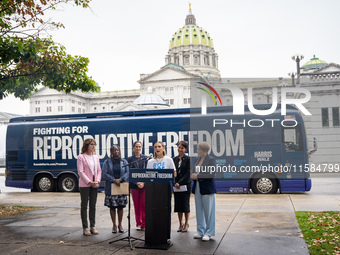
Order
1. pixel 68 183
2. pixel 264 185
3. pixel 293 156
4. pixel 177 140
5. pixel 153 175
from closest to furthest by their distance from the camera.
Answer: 1. pixel 153 175
2. pixel 293 156
3. pixel 264 185
4. pixel 177 140
5. pixel 68 183

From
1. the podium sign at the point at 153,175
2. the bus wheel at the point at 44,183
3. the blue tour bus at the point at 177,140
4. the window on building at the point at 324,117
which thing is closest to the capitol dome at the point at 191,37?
the blue tour bus at the point at 177,140

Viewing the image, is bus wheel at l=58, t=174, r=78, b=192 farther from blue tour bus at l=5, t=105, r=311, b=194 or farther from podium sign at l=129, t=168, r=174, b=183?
podium sign at l=129, t=168, r=174, b=183

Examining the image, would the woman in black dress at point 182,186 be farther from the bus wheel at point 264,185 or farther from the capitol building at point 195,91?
the bus wheel at point 264,185

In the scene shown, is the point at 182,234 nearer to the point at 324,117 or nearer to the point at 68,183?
the point at 324,117

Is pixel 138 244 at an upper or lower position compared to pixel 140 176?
lower

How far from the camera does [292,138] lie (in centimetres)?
1551

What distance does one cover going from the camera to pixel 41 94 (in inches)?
4651

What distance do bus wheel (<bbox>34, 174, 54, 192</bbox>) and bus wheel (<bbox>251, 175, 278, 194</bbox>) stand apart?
9.19m

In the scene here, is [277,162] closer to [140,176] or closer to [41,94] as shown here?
[140,176]

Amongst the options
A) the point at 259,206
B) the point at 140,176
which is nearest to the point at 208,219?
the point at 140,176

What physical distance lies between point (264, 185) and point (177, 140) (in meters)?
4.02

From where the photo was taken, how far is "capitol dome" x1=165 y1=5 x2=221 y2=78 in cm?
14412

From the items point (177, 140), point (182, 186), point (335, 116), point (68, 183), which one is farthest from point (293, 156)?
point (68, 183)

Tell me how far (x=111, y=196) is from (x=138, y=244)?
140 cm
